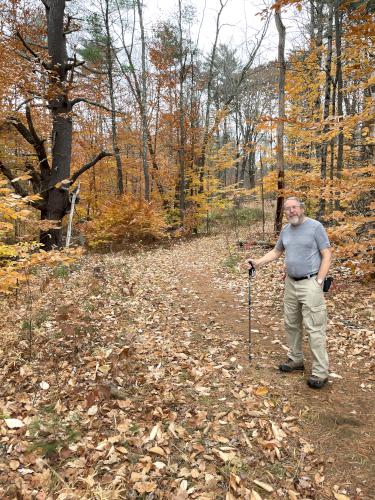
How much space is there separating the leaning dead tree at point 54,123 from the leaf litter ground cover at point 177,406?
529cm

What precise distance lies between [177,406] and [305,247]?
8.00 feet

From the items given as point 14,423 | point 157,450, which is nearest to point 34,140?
point 14,423

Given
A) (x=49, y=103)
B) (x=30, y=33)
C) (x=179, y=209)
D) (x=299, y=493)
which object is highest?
(x=30, y=33)

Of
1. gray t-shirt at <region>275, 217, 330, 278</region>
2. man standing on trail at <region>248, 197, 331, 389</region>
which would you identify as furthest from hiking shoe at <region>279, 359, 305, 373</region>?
gray t-shirt at <region>275, 217, 330, 278</region>

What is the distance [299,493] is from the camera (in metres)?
2.82

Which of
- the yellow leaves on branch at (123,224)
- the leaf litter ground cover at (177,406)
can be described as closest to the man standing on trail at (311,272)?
the leaf litter ground cover at (177,406)

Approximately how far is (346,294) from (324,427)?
4.16 meters

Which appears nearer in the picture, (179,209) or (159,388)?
(159,388)

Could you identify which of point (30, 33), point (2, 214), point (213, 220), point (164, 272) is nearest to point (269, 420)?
point (2, 214)

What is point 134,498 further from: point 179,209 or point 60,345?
point 179,209

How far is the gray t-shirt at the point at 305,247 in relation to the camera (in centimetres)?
419

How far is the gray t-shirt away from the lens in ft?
13.8

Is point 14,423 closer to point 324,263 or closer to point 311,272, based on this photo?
point 311,272

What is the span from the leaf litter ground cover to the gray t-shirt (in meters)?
1.48
